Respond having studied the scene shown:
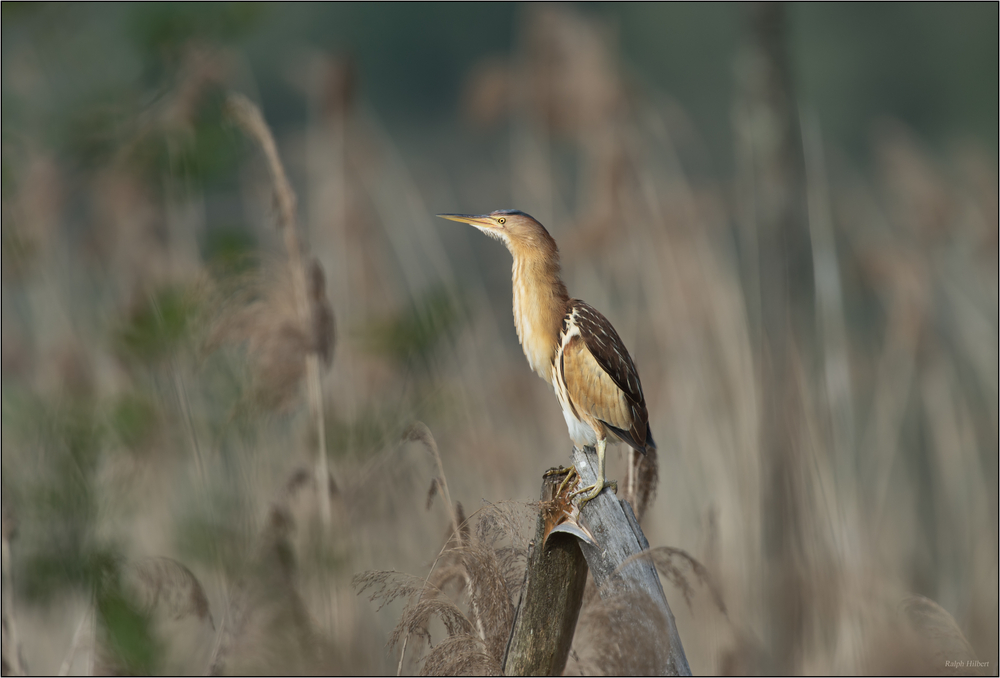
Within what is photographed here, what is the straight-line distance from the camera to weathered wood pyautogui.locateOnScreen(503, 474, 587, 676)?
1328 mm

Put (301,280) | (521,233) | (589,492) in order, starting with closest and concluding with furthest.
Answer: (589,492), (521,233), (301,280)

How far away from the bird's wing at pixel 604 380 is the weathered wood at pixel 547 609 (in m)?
0.33

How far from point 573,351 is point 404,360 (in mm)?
1168

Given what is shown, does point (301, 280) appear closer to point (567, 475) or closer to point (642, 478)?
point (567, 475)

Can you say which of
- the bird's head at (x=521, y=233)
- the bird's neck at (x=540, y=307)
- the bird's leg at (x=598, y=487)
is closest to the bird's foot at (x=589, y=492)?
the bird's leg at (x=598, y=487)

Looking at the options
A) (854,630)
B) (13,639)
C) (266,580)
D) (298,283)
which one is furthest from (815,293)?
(13,639)

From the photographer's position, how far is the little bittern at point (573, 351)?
1.66 m

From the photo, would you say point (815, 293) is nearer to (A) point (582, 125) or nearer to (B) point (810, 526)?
(B) point (810, 526)

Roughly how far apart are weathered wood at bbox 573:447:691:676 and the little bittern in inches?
6.3

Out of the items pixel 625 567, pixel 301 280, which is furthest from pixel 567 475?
pixel 301 280

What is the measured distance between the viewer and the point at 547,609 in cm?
134

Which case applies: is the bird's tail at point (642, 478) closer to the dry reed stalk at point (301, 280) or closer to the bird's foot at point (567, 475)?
the bird's foot at point (567, 475)

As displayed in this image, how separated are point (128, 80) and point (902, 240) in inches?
133

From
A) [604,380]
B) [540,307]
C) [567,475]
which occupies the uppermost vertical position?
[540,307]
